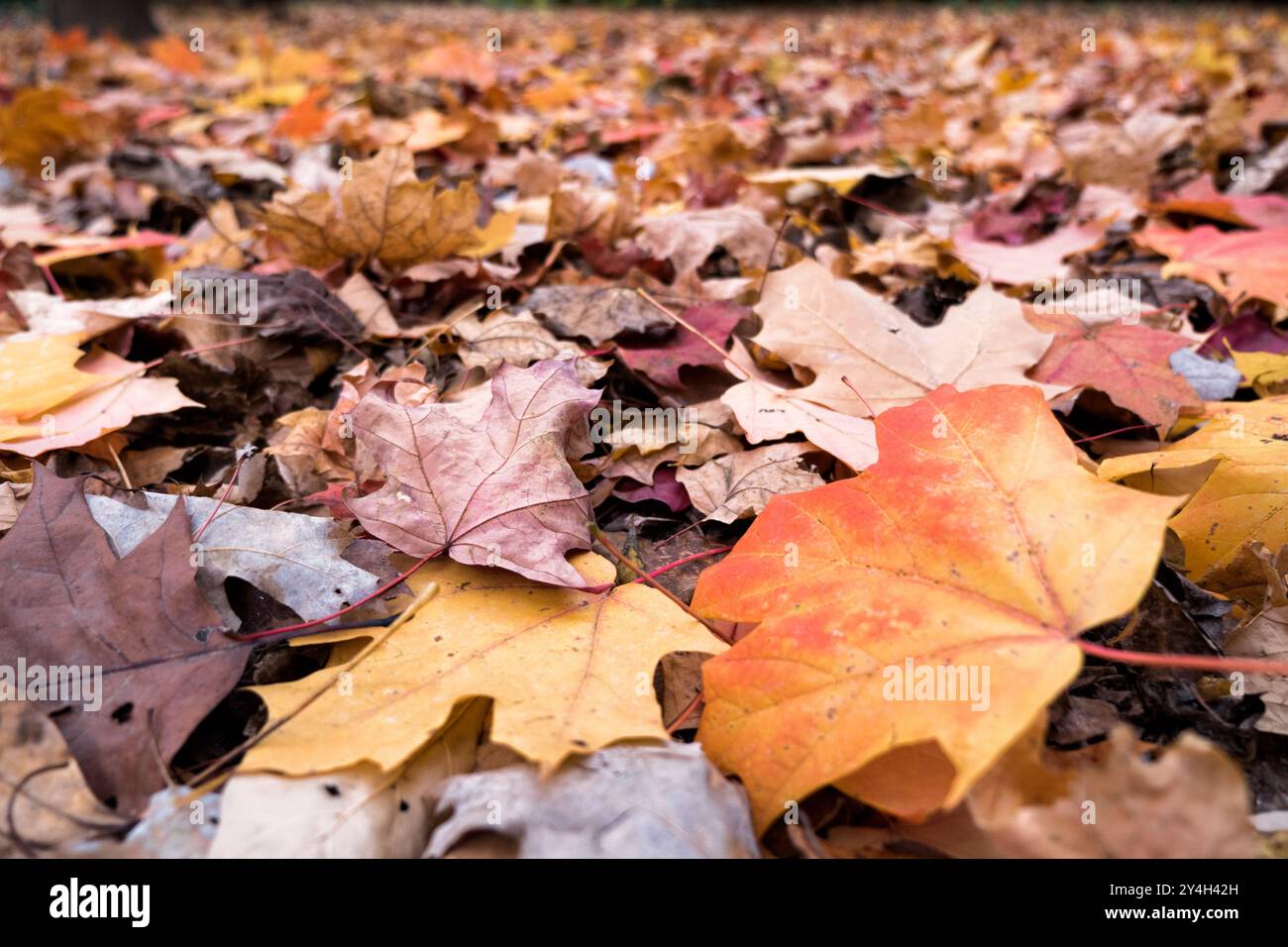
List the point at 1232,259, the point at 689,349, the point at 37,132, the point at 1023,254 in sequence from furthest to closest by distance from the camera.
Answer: the point at 37,132 → the point at 1023,254 → the point at 1232,259 → the point at 689,349

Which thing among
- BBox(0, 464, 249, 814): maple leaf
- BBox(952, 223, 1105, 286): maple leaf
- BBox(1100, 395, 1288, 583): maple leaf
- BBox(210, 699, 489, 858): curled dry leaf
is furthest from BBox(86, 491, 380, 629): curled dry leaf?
BBox(952, 223, 1105, 286): maple leaf

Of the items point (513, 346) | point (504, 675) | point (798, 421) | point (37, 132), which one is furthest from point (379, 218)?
point (37, 132)

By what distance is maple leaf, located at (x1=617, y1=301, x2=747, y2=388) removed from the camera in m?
1.52

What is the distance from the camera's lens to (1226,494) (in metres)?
1.15

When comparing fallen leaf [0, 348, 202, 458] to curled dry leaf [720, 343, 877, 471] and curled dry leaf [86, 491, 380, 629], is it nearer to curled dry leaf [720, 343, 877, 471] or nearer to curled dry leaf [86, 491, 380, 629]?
curled dry leaf [86, 491, 380, 629]

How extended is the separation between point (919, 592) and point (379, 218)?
4.61 ft

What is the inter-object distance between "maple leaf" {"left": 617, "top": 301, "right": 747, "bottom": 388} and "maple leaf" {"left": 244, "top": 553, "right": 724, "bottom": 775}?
1.57ft

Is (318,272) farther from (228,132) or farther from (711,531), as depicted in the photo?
(228,132)

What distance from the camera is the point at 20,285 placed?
194 cm

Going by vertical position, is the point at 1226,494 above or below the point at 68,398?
above

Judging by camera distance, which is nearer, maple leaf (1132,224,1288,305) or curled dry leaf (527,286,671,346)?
curled dry leaf (527,286,671,346)

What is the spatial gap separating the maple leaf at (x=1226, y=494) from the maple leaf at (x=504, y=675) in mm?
685

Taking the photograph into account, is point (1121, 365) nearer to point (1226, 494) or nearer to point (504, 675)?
point (1226, 494)

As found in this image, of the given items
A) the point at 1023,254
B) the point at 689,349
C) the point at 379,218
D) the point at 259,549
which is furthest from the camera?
the point at 1023,254
